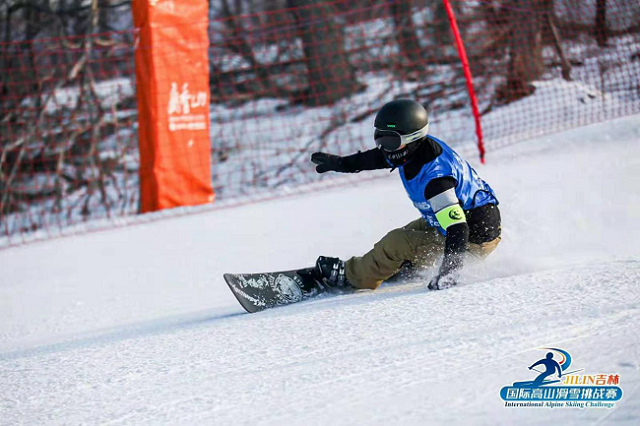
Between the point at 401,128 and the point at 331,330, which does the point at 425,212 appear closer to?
the point at 401,128

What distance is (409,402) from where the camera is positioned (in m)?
2.09

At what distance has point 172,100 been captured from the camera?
7.55m

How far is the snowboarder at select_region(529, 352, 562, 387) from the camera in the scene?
2181 mm

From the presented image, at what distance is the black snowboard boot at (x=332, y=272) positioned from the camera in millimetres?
3854

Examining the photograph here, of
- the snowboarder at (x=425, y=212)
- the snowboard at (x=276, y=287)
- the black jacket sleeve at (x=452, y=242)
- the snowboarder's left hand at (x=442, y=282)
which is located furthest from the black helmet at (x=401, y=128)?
the snowboard at (x=276, y=287)

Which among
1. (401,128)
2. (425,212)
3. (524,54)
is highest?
(524,54)

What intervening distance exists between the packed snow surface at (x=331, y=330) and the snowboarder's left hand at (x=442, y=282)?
0.05m

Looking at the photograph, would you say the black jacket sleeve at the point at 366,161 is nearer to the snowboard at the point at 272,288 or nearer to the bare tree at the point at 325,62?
the snowboard at the point at 272,288

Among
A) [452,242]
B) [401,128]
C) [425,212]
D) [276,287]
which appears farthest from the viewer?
[276,287]

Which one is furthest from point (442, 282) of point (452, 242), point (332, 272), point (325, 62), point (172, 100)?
point (325, 62)

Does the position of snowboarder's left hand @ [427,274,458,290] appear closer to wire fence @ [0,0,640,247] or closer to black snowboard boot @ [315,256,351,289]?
black snowboard boot @ [315,256,351,289]

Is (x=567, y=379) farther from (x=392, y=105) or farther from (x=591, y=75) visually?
(x=591, y=75)

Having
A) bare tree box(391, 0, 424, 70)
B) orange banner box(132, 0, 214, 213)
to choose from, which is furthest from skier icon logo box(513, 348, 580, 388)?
bare tree box(391, 0, 424, 70)

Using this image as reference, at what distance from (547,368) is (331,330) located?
0.96m
